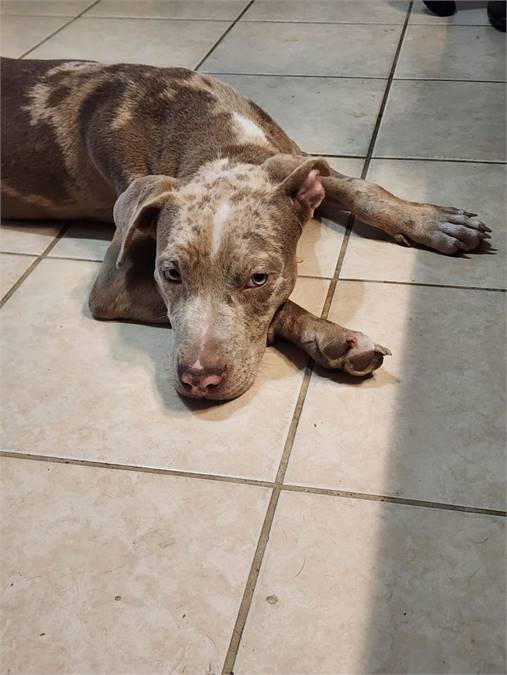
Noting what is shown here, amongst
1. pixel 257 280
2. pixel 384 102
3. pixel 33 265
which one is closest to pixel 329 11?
pixel 384 102

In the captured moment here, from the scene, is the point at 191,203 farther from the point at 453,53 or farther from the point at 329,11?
the point at 329,11

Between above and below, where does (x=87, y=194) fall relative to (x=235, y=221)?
below

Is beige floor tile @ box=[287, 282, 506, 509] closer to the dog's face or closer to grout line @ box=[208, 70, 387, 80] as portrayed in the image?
the dog's face

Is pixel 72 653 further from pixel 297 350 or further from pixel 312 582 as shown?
pixel 297 350

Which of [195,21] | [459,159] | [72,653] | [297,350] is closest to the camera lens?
[72,653]

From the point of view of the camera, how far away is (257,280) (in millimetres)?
2223

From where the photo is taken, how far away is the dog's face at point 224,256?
2150 mm

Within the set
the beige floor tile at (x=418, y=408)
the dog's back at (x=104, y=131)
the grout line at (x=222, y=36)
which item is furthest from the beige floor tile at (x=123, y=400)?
the grout line at (x=222, y=36)

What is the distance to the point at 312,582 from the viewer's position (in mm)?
1747

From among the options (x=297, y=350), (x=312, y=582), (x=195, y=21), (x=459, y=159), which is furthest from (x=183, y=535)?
(x=195, y=21)

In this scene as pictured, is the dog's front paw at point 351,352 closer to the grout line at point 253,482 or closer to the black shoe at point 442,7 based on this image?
the grout line at point 253,482

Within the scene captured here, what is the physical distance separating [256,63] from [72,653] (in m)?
3.39

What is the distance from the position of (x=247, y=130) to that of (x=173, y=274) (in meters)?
0.69

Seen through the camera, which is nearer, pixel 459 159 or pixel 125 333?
pixel 125 333
